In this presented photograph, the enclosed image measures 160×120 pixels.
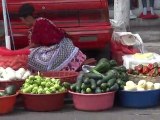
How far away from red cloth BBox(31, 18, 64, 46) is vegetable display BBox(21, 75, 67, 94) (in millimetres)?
945

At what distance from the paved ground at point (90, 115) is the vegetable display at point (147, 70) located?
67 centimetres

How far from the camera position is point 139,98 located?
23.6ft

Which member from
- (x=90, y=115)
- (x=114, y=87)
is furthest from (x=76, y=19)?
(x=90, y=115)

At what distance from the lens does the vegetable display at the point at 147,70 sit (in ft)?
25.3

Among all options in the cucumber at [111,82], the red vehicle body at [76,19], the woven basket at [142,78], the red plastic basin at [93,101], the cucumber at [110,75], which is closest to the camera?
the red plastic basin at [93,101]

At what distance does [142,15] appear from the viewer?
14.5m

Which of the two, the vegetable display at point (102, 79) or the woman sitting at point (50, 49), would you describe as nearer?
the vegetable display at point (102, 79)

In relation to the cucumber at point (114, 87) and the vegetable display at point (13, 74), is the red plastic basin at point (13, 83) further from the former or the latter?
the cucumber at point (114, 87)

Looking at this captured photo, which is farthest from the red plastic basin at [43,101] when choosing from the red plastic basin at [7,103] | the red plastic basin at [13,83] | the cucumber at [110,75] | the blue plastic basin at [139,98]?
the blue plastic basin at [139,98]

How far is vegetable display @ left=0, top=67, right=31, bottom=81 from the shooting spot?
7.45 metres

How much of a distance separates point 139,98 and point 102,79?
0.53m

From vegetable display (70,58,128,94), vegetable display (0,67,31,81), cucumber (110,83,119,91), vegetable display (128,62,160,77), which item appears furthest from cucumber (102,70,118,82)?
vegetable display (0,67,31,81)

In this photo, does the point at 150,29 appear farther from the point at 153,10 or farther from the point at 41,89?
the point at 41,89

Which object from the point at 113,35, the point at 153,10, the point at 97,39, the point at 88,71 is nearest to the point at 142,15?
the point at 153,10
